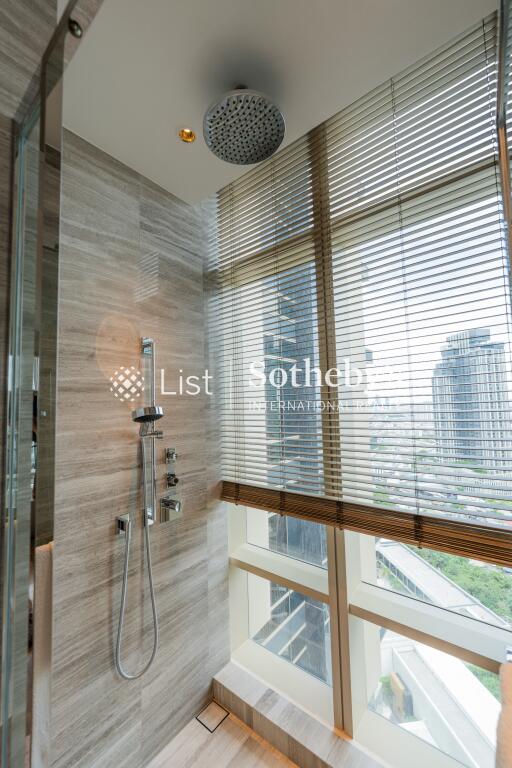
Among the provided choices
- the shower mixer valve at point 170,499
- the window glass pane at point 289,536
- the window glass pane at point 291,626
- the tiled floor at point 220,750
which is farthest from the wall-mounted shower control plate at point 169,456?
the tiled floor at point 220,750

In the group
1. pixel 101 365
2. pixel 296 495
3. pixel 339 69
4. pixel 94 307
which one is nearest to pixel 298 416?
pixel 296 495

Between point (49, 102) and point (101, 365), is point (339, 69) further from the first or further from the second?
point (101, 365)

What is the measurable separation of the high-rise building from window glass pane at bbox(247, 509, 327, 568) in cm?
76

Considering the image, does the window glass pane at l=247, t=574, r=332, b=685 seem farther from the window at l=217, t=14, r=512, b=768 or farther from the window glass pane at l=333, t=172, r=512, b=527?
the window glass pane at l=333, t=172, r=512, b=527

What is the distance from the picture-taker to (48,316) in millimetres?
570

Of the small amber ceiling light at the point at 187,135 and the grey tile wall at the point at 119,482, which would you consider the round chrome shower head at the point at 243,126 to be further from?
the grey tile wall at the point at 119,482

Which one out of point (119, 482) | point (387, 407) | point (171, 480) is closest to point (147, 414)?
point (119, 482)

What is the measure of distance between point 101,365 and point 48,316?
2.65 ft

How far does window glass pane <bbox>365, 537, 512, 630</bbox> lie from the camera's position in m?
1.16

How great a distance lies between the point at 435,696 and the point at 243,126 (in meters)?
2.18

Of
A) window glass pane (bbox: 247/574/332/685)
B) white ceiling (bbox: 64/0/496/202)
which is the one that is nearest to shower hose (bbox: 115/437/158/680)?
window glass pane (bbox: 247/574/332/685)

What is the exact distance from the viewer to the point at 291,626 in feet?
5.71

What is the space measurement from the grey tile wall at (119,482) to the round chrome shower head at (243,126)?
1.93ft

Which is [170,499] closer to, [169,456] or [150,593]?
[169,456]
